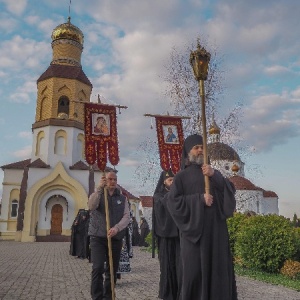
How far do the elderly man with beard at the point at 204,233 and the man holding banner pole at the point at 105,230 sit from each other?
1.68 metres

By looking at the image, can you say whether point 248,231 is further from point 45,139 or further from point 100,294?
point 45,139

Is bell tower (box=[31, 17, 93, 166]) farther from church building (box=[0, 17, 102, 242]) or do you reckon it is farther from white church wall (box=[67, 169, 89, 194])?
white church wall (box=[67, 169, 89, 194])

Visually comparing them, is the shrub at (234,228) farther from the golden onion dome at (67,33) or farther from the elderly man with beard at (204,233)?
the golden onion dome at (67,33)

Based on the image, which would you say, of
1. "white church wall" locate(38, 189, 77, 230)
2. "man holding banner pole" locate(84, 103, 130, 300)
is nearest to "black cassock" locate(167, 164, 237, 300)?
"man holding banner pole" locate(84, 103, 130, 300)

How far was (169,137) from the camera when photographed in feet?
30.6

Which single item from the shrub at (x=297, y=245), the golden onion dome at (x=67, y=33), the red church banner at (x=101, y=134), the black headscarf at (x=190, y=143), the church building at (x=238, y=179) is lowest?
the shrub at (x=297, y=245)

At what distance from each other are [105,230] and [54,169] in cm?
2810

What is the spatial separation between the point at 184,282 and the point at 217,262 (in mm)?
381

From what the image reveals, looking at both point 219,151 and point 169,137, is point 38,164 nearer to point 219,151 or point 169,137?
point 219,151

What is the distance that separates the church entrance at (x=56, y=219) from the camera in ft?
103

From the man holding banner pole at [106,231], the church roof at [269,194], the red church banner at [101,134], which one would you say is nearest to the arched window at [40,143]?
the red church banner at [101,134]

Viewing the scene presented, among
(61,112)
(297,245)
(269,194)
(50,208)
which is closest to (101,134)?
(297,245)

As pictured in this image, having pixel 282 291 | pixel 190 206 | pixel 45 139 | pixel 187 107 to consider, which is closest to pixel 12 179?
pixel 45 139

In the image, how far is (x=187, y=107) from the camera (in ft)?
64.1
